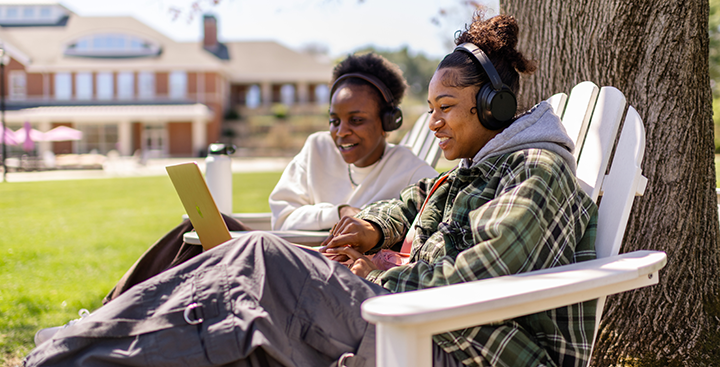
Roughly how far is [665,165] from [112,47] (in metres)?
40.5

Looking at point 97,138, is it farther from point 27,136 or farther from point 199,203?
point 199,203

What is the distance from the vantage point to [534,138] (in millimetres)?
1755

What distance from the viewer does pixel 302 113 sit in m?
38.6

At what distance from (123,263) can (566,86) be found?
4.68 m

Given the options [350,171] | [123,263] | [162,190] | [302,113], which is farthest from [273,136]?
[350,171]

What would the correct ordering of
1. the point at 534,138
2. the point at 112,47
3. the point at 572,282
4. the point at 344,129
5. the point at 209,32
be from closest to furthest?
the point at 572,282 < the point at 534,138 < the point at 344,129 < the point at 112,47 < the point at 209,32

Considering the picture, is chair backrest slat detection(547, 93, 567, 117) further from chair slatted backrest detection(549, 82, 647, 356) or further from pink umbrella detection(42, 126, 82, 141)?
pink umbrella detection(42, 126, 82, 141)

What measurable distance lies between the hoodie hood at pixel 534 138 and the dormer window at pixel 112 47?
129 feet

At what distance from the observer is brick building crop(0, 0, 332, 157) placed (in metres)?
35.8

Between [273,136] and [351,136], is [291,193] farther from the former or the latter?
[273,136]

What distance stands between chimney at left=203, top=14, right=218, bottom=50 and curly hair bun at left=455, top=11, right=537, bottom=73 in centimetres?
4209

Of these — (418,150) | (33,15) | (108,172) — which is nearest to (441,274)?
(418,150)

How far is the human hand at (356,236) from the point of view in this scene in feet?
7.02

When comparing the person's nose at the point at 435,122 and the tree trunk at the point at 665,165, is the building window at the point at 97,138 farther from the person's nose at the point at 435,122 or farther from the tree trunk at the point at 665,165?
the person's nose at the point at 435,122
